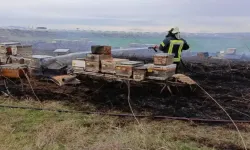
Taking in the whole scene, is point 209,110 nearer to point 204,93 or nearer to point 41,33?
point 204,93

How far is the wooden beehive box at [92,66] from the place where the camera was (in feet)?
30.0

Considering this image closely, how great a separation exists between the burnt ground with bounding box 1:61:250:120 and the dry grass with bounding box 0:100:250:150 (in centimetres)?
75

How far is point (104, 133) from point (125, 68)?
3410 millimetres

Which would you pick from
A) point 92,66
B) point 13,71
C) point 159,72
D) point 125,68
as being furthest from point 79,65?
point 159,72

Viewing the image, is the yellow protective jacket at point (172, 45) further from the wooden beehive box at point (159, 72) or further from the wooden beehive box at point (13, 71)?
the wooden beehive box at point (13, 71)

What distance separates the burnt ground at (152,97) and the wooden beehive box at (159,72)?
0.32m

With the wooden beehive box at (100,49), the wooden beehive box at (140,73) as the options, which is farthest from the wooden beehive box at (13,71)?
the wooden beehive box at (140,73)

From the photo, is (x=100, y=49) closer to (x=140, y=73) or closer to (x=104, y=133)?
(x=140, y=73)

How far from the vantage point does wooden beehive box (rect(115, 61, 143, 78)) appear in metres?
8.59

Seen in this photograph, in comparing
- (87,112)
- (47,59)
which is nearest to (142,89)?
(87,112)

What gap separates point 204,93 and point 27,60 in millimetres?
5880

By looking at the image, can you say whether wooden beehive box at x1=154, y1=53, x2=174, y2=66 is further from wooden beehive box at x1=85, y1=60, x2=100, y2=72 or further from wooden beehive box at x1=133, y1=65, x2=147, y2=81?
wooden beehive box at x1=85, y1=60, x2=100, y2=72

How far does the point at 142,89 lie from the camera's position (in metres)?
8.50

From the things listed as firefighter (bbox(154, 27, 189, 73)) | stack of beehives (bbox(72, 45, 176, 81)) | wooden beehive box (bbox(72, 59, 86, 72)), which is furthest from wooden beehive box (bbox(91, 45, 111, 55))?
firefighter (bbox(154, 27, 189, 73))
